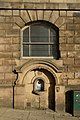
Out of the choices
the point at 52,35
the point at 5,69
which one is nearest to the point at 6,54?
the point at 5,69

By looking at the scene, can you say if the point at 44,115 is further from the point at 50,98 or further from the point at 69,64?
the point at 69,64

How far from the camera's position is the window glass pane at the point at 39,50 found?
1409 centimetres

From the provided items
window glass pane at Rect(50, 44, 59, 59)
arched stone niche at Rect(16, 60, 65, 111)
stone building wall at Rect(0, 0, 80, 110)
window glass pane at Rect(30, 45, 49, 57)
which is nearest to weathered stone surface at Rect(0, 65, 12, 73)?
stone building wall at Rect(0, 0, 80, 110)

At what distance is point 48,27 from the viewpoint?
1412 cm

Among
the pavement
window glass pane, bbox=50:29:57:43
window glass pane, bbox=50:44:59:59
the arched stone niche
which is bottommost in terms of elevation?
the pavement

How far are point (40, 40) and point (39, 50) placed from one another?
0.46 metres

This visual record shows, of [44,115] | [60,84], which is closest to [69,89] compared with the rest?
[60,84]

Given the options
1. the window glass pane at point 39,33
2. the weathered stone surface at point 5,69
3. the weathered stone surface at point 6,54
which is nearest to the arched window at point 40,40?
the window glass pane at point 39,33

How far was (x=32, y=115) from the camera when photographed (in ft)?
41.7

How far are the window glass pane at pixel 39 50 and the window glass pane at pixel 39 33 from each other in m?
0.32

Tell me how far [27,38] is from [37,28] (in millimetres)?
653

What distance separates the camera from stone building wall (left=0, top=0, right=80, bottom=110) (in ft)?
45.0

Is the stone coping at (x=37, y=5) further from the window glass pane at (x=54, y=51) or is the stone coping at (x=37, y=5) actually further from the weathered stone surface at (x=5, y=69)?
the weathered stone surface at (x=5, y=69)

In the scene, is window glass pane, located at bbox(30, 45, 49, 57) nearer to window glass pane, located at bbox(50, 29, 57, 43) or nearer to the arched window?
the arched window
